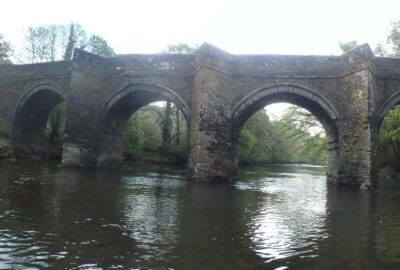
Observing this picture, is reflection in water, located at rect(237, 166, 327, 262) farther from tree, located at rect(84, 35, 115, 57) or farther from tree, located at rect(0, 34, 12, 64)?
tree, located at rect(0, 34, 12, 64)

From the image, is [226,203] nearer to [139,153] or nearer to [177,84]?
[177,84]

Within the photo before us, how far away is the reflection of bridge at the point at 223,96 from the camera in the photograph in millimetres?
14195

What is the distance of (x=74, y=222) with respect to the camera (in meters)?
5.08

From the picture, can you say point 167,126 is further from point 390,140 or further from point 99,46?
point 390,140

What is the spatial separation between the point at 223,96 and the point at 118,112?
21.0ft

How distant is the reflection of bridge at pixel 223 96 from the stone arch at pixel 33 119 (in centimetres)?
153

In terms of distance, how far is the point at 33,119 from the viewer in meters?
22.1

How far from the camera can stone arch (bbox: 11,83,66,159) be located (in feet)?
66.6

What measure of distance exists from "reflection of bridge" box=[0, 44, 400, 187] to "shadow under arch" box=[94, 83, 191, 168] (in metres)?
0.05

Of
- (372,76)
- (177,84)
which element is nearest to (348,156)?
(372,76)

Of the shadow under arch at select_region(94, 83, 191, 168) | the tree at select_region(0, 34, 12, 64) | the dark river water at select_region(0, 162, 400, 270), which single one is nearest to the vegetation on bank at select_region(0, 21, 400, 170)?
the tree at select_region(0, 34, 12, 64)

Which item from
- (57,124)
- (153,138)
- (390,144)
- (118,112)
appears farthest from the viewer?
(153,138)

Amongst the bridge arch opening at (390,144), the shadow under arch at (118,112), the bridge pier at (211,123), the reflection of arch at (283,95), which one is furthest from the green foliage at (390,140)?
the shadow under arch at (118,112)

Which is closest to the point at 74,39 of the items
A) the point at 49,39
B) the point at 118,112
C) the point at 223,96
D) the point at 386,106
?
the point at 49,39
